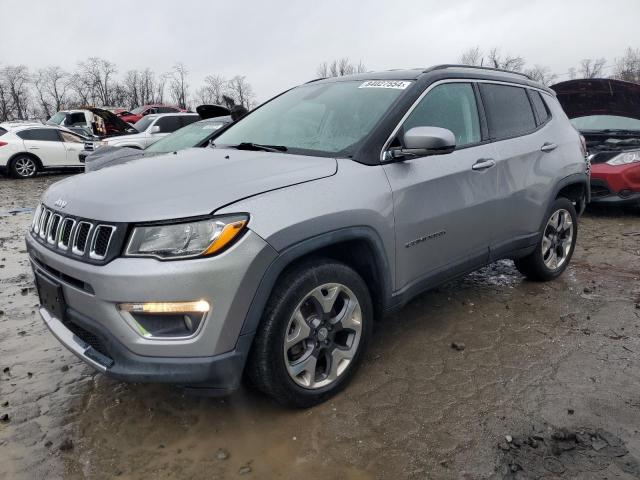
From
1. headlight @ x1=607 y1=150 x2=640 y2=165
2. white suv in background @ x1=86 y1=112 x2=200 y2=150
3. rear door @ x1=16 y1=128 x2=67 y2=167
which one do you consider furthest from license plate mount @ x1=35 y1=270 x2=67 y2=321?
rear door @ x1=16 y1=128 x2=67 y2=167

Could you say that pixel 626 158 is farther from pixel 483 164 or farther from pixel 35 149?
pixel 35 149

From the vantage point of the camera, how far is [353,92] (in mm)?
3334

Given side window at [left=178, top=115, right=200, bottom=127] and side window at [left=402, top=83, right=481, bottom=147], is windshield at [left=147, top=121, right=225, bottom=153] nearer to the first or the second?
side window at [left=402, top=83, right=481, bottom=147]

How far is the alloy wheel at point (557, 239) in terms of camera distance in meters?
4.32

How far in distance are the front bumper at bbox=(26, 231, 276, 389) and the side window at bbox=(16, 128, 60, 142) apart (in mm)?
13329

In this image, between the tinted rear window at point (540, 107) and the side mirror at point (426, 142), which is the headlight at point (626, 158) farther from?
the side mirror at point (426, 142)

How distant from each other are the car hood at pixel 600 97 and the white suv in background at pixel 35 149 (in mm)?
12485

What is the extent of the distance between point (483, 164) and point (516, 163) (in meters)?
0.47

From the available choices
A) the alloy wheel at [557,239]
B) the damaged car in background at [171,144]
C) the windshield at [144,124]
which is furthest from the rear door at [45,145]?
the alloy wheel at [557,239]

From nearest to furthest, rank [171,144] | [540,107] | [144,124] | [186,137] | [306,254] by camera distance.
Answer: [306,254] < [540,107] < [186,137] < [171,144] < [144,124]

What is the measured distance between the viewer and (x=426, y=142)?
270 cm

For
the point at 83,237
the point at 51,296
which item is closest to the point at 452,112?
the point at 83,237

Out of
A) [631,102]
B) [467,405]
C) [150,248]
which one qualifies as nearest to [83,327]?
[150,248]

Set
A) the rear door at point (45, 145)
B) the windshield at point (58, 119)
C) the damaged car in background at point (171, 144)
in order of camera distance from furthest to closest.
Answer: the windshield at point (58, 119), the rear door at point (45, 145), the damaged car in background at point (171, 144)
